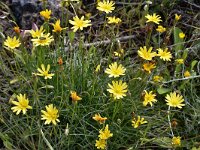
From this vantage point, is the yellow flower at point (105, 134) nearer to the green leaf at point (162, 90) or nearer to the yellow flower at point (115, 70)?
the yellow flower at point (115, 70)

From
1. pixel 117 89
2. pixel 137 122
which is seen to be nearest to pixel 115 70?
pixel 117 89

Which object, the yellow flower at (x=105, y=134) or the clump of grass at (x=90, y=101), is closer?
the yellow flower at (x=105, y=134)

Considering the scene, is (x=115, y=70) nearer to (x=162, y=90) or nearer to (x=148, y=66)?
(x=148, y=66)

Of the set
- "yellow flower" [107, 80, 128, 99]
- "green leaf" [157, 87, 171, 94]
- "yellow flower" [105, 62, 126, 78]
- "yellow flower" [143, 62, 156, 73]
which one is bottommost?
"green leaf" [157, 87, 171, 94]

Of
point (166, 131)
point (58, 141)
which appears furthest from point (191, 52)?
point (58, 141)

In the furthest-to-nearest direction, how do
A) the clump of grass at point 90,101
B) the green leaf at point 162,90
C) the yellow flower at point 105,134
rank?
the green leaf at point 162,90
the clump of grass at point 90,101
the yellow flower at point 105,134

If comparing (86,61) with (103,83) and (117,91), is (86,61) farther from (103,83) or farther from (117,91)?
(117,91)

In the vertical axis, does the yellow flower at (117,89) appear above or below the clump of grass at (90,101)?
above

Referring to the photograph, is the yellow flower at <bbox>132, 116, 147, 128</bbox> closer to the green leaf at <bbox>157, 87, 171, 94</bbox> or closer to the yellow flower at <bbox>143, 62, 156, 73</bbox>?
the yellow flower at <bbox>143, 62, 156, 73</bbox>

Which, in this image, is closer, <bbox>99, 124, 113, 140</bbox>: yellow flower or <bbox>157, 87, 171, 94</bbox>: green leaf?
<bbox>99, 124, 113, 140</bbox>: yellow flower

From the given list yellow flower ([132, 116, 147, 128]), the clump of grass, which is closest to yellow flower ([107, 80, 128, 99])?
the clump of grass

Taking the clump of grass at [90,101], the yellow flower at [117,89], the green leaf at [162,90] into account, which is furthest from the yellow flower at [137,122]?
the green leaf at [162,90]

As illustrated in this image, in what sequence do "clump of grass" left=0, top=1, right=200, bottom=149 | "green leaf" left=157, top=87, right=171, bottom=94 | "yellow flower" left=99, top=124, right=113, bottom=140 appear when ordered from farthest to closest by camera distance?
"green leaf" left=157, top=87, right=171, bottom=94 → "clump of grass" left=0, top=1, right=200, bottom=149 → "yellow flower" left=99, top=124, right=113, bottom=140
